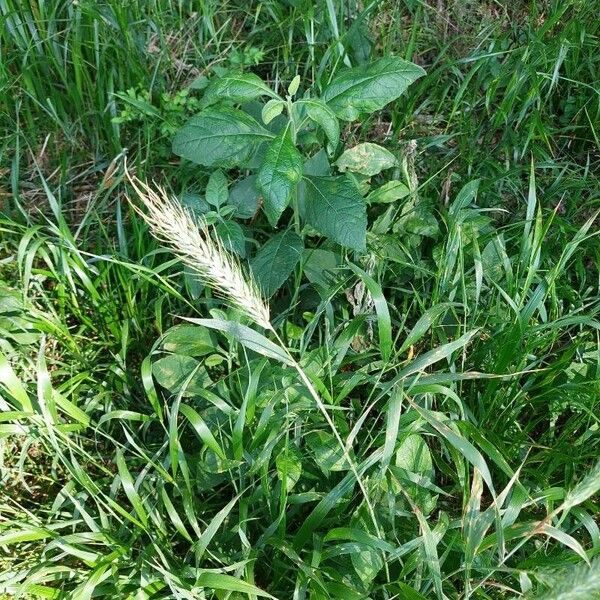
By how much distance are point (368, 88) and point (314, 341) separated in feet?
2.60

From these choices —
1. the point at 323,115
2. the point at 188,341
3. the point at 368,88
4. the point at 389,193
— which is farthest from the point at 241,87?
the point at 188,341

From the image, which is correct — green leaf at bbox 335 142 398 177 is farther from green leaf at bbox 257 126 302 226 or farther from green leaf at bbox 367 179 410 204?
green leaf at bbox 257 126 302 226

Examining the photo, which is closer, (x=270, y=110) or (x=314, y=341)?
(x=270, y=110)

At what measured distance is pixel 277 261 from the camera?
2.04 meters

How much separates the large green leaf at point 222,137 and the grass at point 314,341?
1.09 ft

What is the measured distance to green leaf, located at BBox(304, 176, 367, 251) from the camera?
192cm

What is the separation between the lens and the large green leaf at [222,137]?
1.98 meters

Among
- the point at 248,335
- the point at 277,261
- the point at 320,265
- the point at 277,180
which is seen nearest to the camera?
the point at 248,335

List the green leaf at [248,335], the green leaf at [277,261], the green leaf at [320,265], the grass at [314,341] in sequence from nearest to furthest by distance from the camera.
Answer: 1. the green leaf at [248,335]
2. the grass at [314,341]
3. the green leaf at [277,261]
4. the green leaf at [320,265]

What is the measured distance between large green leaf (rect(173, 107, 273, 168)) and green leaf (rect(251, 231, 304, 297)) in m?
0.27

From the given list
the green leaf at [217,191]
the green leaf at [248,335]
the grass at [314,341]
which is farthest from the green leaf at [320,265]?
the green leaf at [248,335]

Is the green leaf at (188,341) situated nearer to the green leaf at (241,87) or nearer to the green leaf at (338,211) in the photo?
the green leaf at (338,211)

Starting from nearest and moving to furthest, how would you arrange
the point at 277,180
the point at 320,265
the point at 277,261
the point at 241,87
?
1. the point at 277,180
2. the point at 241,87
3. the point at 277,261
4. the point at 320,265

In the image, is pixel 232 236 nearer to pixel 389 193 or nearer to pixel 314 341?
pixel 314 341
